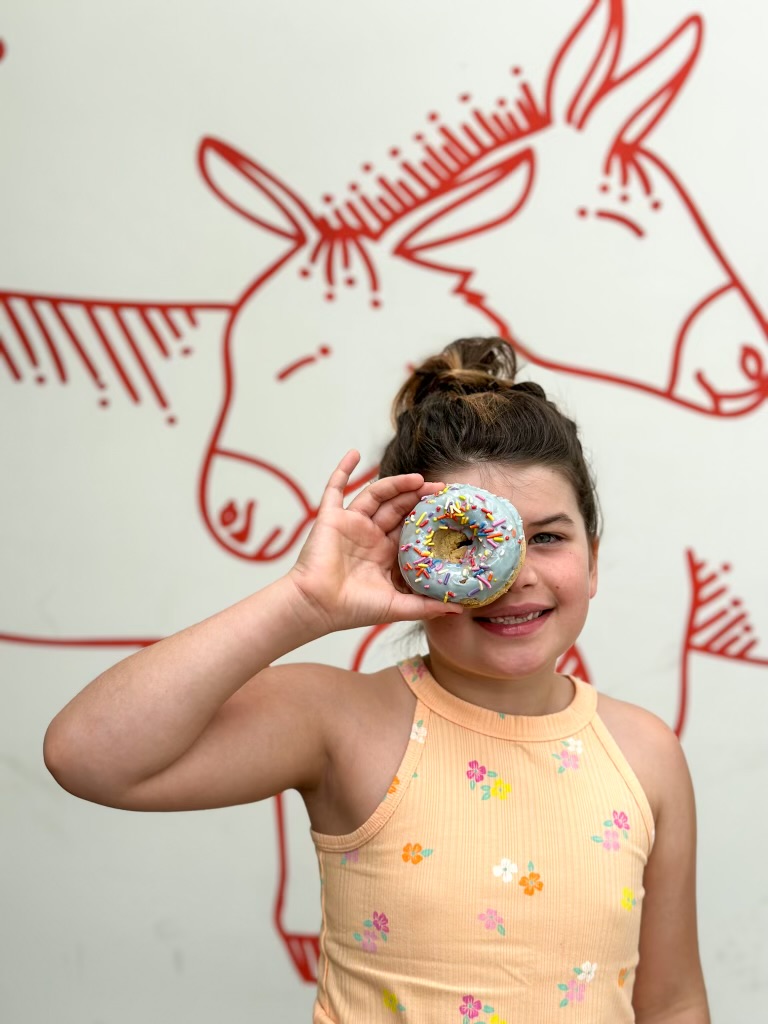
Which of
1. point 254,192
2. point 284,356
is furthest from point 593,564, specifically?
point 254,192

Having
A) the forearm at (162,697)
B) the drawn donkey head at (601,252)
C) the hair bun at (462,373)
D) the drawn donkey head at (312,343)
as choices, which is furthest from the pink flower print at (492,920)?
the drawn donkey head at (601,252)

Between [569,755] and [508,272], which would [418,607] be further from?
[508,272]

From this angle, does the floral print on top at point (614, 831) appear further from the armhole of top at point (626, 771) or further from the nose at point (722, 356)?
the nose at point (722, 356)

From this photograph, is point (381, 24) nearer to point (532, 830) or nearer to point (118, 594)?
point (118, 594)

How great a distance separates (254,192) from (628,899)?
110 centimetres

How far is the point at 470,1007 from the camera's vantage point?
3.32ft

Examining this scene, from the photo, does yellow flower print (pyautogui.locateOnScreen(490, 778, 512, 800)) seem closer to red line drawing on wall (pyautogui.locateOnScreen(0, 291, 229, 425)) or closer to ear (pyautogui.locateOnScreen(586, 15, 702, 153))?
red line drawing on wall (pyautogui.locateOnScreen(0, 291, 229, 425))

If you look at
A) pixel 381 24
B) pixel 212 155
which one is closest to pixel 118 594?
pixel 212 155

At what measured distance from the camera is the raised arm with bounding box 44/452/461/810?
0.92 m

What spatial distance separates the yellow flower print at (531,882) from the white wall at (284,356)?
2.05 feet

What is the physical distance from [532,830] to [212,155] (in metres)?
1.08

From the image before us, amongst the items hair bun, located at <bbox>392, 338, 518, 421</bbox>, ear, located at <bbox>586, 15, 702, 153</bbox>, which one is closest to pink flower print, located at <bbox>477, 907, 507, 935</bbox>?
hair bun, located at <bbox>392, 338, 518, 421</bbox>

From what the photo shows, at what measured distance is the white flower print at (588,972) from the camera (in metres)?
1.06

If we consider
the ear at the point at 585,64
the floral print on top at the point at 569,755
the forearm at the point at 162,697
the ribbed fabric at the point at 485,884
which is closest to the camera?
the forearm at the point at 162,697
